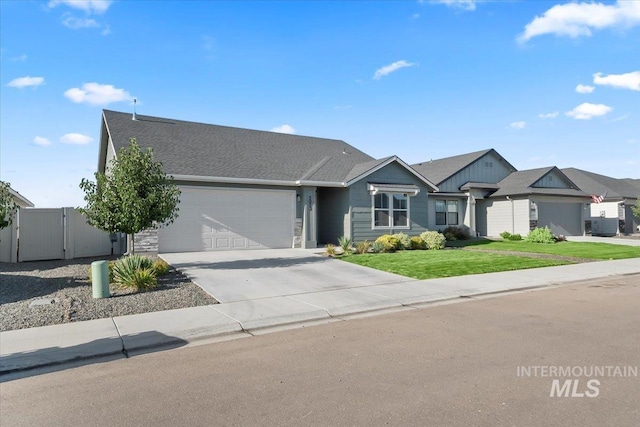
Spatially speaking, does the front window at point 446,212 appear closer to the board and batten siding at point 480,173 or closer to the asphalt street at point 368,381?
the board and batten siding at point 480,173

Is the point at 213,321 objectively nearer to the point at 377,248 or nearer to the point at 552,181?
the point at 377,248

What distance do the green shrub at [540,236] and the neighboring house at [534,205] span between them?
221 cm

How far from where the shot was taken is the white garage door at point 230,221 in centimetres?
1758

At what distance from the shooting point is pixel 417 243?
20.3m

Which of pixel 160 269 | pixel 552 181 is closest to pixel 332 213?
pixel 160 269

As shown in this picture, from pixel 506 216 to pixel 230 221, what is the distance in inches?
760

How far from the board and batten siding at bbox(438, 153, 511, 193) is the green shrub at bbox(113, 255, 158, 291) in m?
21.1

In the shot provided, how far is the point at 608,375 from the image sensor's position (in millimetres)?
4770

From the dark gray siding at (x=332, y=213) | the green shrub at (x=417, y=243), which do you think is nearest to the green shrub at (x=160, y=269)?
the dark gray siding at (x=332, y=213)

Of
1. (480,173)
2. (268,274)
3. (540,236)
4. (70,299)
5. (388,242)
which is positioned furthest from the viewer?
(480,173)

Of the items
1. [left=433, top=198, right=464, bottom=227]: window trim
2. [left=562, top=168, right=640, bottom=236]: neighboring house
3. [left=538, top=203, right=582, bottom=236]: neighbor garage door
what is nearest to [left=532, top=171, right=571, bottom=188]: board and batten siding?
[left=538, top=203, right=582, bottom=236]: neighbor garage door

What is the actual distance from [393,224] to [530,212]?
37.0 feet

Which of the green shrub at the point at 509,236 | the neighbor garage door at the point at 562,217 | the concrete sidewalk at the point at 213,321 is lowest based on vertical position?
the concrete sidewalk at the point at 213,321

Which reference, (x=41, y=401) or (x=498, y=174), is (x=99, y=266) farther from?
(x=498, y=174)
